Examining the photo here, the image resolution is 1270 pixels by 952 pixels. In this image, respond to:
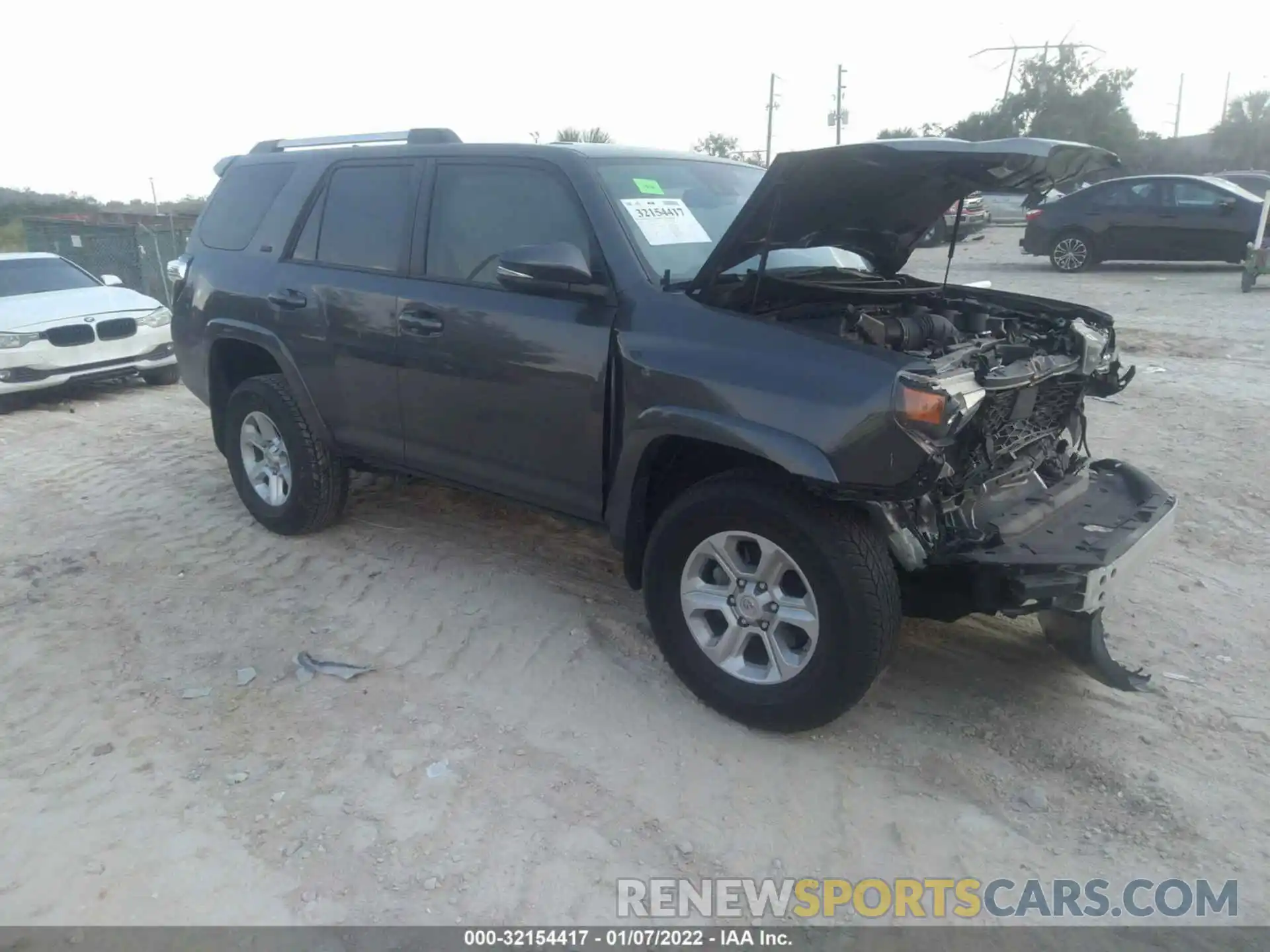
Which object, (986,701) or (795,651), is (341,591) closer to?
(795,651)

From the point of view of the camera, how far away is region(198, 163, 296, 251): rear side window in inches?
201

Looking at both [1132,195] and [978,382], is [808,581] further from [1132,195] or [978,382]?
[1132,195]

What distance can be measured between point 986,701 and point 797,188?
204cm

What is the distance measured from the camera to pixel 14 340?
8.55m

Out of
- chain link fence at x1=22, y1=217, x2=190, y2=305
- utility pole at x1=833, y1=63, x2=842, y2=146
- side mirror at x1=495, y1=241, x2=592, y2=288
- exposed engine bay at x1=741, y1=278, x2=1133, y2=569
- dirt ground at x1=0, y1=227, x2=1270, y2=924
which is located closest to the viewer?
dirt ground at x1=0, y1=227, x2=1270, y2=924

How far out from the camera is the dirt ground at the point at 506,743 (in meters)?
2.80

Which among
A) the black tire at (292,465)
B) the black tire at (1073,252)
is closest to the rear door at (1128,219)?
the black tire at (1073,252)

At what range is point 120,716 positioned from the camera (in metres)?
3.60

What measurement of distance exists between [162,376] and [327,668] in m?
7.12

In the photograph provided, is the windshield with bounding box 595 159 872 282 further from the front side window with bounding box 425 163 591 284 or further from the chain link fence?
the chain link fence

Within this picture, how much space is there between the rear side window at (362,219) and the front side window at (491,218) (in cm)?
22

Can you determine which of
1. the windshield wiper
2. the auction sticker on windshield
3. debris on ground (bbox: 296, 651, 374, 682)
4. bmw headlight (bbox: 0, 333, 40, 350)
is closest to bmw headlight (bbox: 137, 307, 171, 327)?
bmw headlight (bbox: 0, 333, 40, 350)

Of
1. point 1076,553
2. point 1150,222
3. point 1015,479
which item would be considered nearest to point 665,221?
point 1015,479

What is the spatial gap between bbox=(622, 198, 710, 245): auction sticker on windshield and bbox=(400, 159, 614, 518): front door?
0.72 feet
